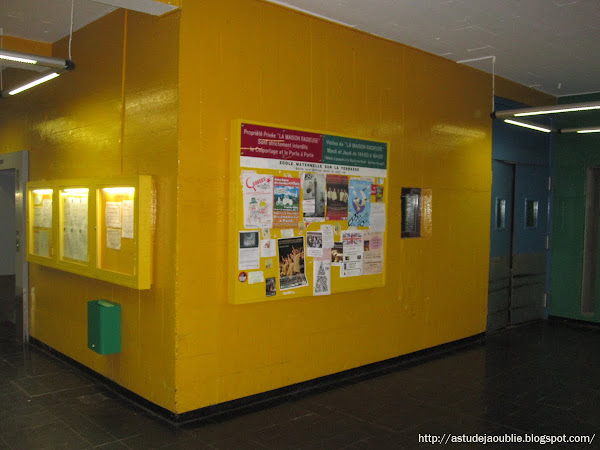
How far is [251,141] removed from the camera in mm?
Result: 4094

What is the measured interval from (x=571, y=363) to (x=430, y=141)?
2812mm

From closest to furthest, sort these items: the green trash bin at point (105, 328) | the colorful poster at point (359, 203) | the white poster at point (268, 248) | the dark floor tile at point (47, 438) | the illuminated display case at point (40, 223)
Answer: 1. the dark floor tile at point (47, 438)
2. the white poster at point (268, 248)
3. the green trash bin at point (105, 328)
4. the colorful poster at point (359, 203)
5. the illuminated display case at point (40, 223)

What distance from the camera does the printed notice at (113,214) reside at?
4340 millimetres

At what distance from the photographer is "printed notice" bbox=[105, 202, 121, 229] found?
14.2ft

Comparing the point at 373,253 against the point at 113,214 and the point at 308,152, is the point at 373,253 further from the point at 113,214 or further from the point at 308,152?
the point at 113,214

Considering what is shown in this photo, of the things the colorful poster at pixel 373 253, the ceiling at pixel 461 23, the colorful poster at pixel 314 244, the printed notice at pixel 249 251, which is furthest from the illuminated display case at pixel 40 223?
the colorful poster at pixel 373 253

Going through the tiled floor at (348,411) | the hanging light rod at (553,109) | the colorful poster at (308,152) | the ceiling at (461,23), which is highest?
the ceiling at (461,23)

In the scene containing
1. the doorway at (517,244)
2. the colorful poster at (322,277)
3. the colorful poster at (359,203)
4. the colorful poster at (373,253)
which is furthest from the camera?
the doorway at (517,244)

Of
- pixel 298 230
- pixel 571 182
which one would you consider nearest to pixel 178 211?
pixel 298 230

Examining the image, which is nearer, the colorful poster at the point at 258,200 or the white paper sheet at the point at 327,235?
the colorful poster at the point at 258,200

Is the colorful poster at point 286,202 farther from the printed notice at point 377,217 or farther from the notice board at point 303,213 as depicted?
the printed notice at point 377,217

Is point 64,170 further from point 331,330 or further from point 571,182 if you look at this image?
point 571,182

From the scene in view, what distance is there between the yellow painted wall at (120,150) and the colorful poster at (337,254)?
1.48 metres

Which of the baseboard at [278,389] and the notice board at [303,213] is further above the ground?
the notice board at [303,213]
